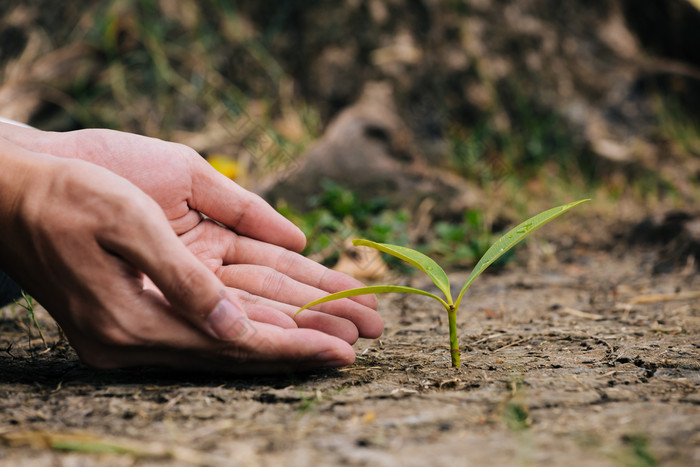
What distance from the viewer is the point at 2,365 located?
1.55 meters

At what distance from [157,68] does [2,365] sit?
374 cm

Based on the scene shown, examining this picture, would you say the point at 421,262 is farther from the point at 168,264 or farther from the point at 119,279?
the point at 119,279

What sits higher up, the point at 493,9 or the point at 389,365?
the point at 493,9

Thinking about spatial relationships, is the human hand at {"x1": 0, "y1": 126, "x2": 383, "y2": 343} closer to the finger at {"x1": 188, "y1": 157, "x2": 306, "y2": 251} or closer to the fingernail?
the finger at {"x1": 188, "y1": 157, "x2": 306, "y2": 251}

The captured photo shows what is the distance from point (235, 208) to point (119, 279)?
1.78ft

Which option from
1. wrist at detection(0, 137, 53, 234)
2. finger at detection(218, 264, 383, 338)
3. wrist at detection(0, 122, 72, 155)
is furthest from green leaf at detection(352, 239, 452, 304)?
wrist at detection(0, 122, 72, 155)

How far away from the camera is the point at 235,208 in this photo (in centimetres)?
178

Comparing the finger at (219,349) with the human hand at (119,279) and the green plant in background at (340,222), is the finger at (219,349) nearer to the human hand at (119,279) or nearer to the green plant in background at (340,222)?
Answer: the human hand at (119,279)

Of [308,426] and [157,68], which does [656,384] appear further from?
[157,68]

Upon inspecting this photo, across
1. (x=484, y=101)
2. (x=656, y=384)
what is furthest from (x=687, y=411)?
(x=484, y=101)

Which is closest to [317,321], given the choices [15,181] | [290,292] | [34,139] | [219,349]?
[290,292]

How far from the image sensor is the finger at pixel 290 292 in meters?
1.53

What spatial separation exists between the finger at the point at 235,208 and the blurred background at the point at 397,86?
7.05 ft

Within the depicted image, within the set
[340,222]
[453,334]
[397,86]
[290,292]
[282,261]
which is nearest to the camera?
[453,334]
